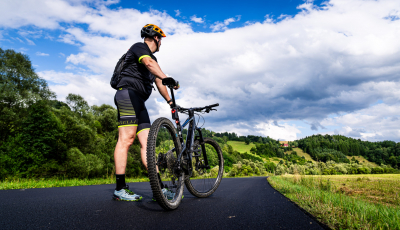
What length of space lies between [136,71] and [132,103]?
505mm

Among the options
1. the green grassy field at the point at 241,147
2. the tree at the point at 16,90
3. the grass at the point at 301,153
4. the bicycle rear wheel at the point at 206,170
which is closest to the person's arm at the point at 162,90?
the bicycle rear wheel at the point at 206,170

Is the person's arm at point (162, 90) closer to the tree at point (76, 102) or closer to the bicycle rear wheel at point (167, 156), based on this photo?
the bicycle rear wheel at point (167, 156)

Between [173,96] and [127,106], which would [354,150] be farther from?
[127,106]

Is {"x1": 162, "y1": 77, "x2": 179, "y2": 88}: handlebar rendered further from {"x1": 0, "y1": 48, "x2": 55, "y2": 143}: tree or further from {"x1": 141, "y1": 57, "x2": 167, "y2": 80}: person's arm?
{"x1": 0, "y1": 48, "x2": 55, "y2": 143}: tree

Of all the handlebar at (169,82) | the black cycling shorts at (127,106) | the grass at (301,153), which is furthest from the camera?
the grass at (301,153)

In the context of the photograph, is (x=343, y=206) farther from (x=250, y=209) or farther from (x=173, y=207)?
(x=173, y=207)

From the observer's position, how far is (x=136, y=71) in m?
3.09

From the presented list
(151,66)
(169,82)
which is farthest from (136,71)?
(169,82)

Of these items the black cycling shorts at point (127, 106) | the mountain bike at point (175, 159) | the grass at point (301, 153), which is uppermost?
the black cycling shorts at point (127, 106)

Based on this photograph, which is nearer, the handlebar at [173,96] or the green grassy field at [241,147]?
the handlebar at [173,96]

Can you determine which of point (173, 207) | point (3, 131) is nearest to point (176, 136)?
point (173, 207)

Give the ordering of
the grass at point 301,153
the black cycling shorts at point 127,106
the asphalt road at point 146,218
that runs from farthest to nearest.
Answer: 1. the grass at point 301,153
2. the black cycling shorts at point 127,106
3. the asphalt road at point 146,218

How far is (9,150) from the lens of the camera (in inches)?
687

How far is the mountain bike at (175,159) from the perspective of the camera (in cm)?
238
